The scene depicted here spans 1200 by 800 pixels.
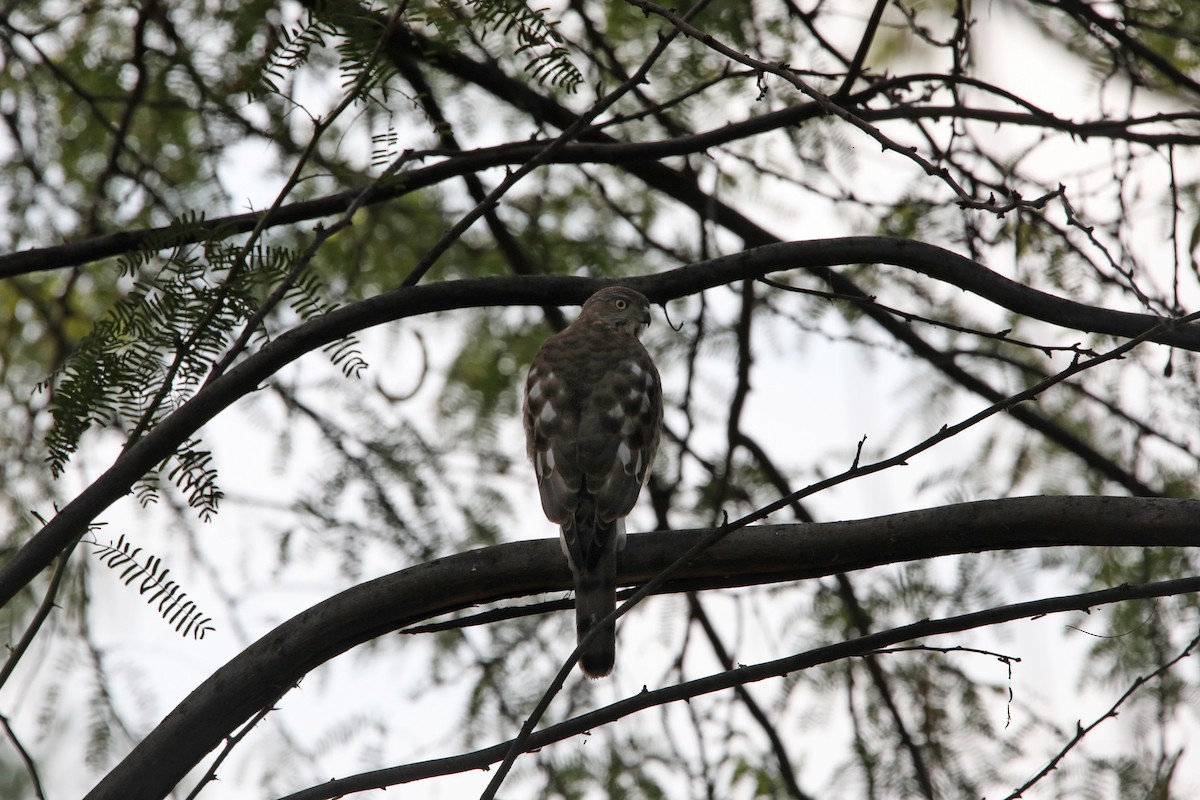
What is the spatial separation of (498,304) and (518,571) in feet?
2.59

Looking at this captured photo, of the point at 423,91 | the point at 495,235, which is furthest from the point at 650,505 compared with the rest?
the point at 423,91

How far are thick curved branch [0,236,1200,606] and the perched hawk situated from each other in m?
0.39

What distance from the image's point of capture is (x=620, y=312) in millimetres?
5234

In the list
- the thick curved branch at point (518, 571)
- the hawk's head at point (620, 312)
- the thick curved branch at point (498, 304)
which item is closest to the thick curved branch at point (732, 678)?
the thick curved branch at point (518, 571)

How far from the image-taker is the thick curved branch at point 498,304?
9.51 ft

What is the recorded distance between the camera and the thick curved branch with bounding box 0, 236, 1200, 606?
9.51 feet

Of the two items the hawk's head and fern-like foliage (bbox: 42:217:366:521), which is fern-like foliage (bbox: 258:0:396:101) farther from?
the hawk's head

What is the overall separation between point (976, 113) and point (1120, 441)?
2.19 m

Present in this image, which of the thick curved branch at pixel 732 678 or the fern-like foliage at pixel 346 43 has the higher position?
the fern-like foliage at pixel 346 43

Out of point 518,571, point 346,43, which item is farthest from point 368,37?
point 518,571

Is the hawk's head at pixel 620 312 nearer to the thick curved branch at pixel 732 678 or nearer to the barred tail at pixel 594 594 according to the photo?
the barred tail at pixel 594 594

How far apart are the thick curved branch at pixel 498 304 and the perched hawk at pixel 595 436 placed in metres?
0.39

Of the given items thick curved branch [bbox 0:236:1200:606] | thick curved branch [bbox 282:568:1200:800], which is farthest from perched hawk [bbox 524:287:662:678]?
thick curved branch [bbox 282:568:1200:800]

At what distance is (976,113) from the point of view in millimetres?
4191
